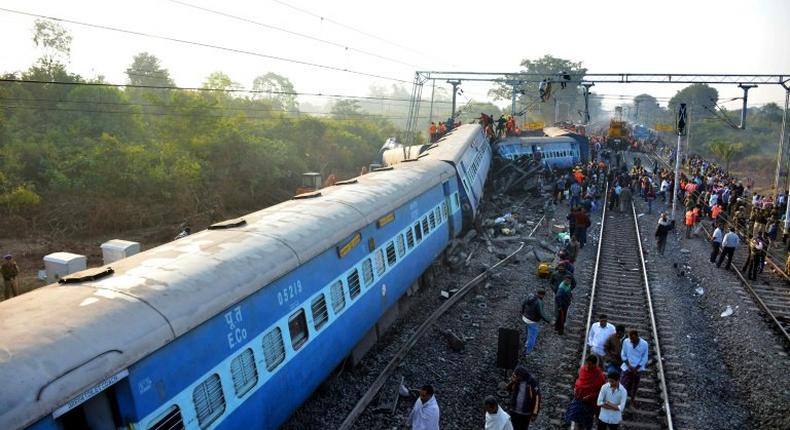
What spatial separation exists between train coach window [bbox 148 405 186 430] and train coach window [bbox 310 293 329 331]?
290cm

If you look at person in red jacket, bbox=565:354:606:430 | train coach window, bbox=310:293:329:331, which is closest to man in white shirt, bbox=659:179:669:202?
person in red jacket, bbox=565:354:606:430

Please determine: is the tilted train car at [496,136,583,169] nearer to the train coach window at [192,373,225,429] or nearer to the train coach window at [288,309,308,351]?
the train coach window at [288,309,308,351]

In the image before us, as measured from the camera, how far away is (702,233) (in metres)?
22.3

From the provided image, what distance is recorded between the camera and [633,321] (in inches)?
529

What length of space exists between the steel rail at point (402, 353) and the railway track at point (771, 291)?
6817 mm

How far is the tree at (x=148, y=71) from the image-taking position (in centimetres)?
5191

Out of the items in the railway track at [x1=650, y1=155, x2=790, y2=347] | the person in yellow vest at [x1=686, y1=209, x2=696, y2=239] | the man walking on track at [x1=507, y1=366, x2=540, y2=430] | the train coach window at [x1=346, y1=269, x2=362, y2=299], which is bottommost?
the railway track at [x1=650, y1=155, x2=790, y2=347]

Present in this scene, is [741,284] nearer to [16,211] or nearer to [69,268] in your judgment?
[69,268]

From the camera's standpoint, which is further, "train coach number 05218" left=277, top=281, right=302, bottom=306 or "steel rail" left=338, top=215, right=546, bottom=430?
"steel rail" left=338, top=215, right=546, bottom=430

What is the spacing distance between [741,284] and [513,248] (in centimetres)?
682

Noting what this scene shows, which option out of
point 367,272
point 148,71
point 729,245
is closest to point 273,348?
point 367,272

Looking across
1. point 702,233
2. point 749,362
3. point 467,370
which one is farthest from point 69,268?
point 702,233

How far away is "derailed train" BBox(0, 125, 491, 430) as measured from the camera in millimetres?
4578

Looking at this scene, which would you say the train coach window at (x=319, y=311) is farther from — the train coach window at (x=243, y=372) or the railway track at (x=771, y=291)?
the railway track at (x=771, y=291)
